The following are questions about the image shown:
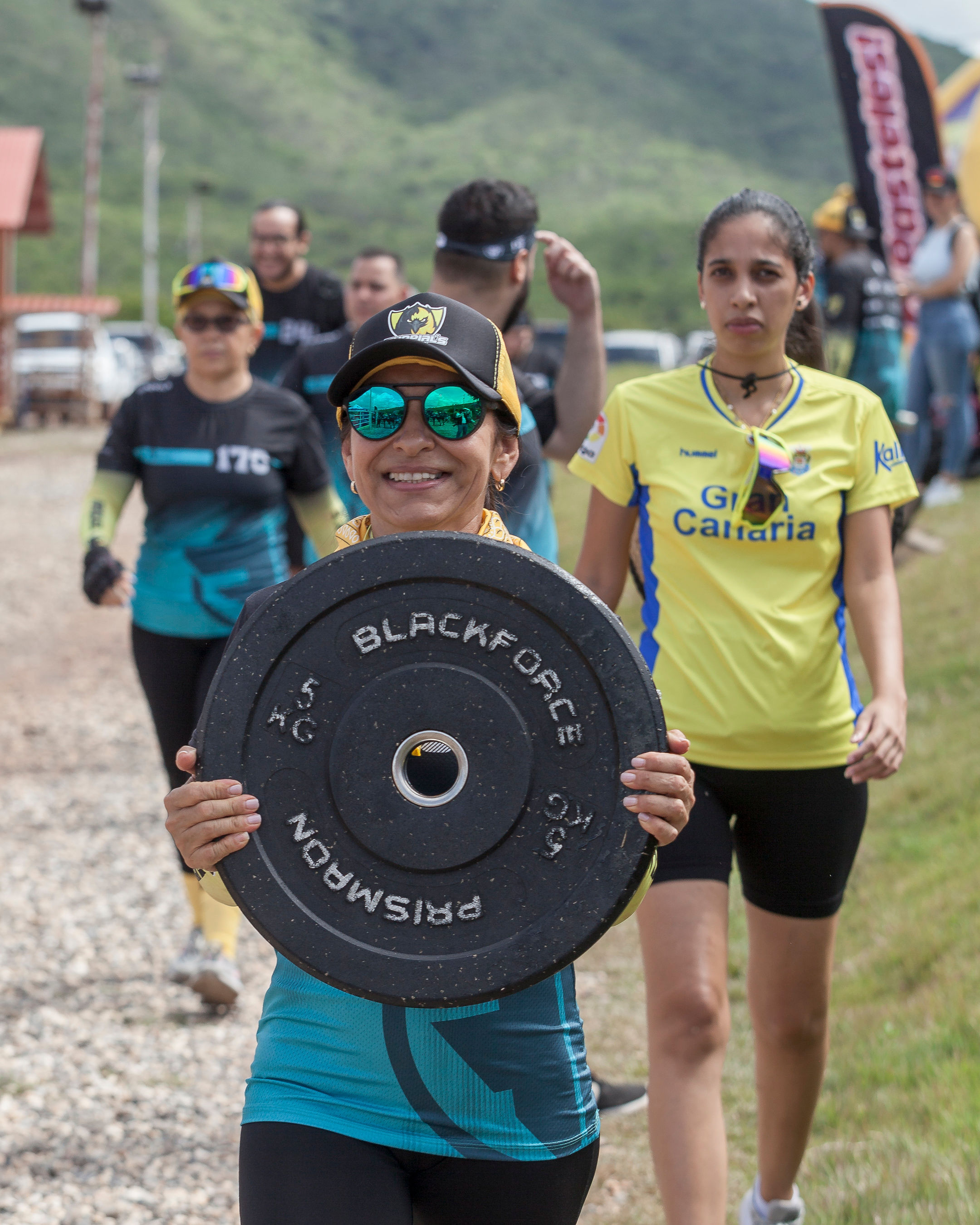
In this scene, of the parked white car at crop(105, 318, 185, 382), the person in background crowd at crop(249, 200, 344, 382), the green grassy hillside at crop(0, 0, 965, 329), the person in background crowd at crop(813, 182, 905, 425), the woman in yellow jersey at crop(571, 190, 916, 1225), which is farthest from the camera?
the green grassy hillside at crop(0, 0, 965, 329)

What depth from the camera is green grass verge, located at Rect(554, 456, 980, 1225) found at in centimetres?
348

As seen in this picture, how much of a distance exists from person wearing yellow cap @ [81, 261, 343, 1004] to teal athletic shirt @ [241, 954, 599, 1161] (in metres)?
2.91

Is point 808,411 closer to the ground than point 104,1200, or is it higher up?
higher up

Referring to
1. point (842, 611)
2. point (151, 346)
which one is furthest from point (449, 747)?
point (151, 346)

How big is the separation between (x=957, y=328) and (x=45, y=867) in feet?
25.4

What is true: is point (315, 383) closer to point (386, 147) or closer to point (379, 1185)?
point (379, 1185)

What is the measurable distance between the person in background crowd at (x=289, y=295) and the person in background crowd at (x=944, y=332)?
405 centimetres

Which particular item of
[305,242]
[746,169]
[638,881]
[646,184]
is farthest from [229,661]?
[746,169]

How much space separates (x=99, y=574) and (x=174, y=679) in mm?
462

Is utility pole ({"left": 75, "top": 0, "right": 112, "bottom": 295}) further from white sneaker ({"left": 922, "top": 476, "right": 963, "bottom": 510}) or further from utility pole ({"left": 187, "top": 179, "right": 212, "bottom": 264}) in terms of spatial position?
white sneaker ({"left": 922, "top": 476, "right": 963, "bottom": 510})

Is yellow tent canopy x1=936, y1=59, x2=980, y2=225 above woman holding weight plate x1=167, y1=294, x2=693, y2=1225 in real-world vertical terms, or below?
above

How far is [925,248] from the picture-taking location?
10562 mm

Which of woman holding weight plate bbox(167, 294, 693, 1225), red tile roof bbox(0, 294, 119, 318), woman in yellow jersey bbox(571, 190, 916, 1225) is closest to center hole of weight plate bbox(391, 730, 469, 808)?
woman holding weight plate bbox(167, 294, 693, 1225)

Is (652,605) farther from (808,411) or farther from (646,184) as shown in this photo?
(646,184)
